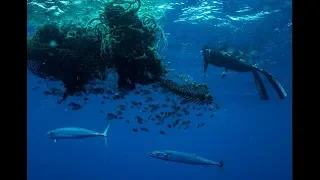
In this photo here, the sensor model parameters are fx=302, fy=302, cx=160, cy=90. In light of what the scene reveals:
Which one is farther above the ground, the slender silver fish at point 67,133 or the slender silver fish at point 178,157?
the slender silver fish at point 67,133

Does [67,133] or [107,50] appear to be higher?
[107,50]

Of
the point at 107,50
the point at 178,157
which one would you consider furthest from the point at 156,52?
the point at 178,157

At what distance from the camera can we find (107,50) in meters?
7.09

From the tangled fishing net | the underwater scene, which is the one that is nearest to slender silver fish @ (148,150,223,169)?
the underwater scene

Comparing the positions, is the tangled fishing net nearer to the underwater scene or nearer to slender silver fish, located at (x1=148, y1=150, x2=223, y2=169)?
the underwater scene

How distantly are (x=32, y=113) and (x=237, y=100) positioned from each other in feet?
101

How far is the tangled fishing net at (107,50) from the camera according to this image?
702 centimetres

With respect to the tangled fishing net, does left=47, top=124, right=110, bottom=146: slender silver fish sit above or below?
below

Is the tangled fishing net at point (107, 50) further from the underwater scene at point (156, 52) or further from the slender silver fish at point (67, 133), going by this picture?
the slender silver fish at point (67, 133)

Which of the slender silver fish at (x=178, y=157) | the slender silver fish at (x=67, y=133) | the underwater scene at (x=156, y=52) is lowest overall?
the slender silver fish at (x=178, y=157)

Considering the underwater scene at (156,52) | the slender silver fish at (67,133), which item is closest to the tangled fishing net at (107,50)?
the underwater scene at (156,52)

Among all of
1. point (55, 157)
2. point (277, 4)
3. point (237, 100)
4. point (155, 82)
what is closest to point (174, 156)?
point (155, 82)

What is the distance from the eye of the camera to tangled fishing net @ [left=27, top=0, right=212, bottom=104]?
23.0ft

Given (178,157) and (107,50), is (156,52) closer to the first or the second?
(107,50)
